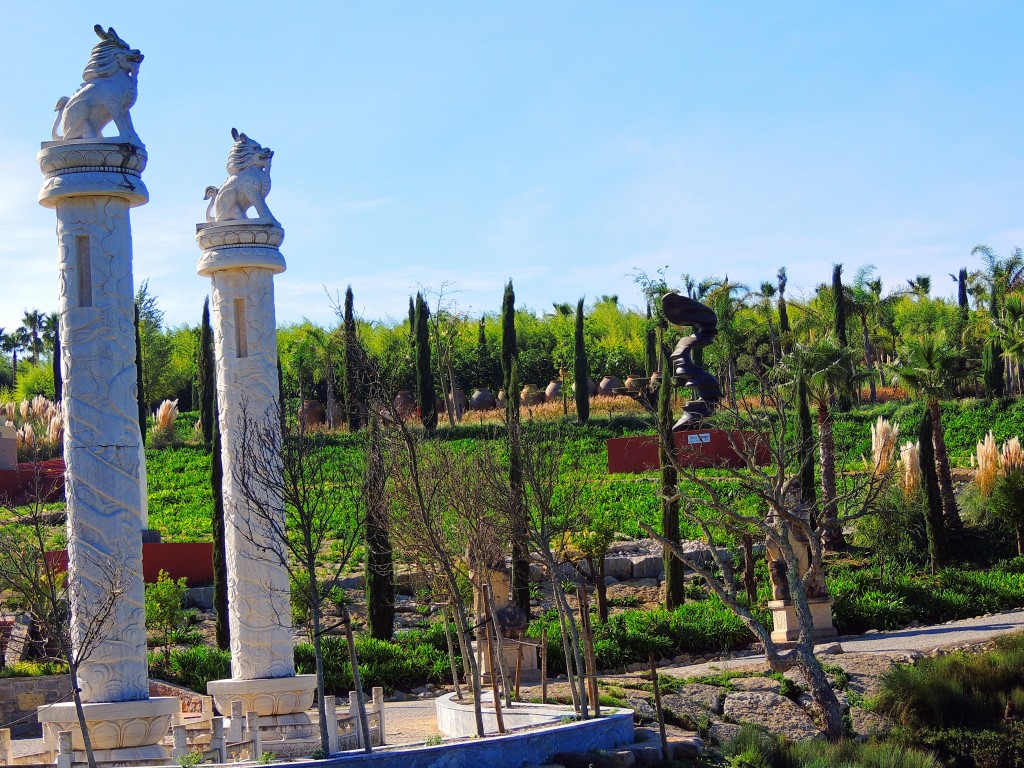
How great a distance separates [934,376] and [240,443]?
750 inches

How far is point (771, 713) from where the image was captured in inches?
640

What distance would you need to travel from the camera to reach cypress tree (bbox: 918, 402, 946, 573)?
26469 millimetres

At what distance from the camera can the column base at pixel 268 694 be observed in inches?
618

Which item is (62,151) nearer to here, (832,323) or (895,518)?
(895,518)

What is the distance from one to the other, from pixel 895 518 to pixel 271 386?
14790 mm

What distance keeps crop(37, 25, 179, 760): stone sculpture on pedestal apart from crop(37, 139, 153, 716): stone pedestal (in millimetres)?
11

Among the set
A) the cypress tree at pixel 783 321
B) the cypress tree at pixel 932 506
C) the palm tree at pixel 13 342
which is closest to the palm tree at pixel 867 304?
the cypress tree at pixel 783 321

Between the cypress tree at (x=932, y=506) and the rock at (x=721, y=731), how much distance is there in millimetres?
12209

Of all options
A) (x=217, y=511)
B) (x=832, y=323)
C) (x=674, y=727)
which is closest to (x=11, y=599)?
(x=217, y=511)

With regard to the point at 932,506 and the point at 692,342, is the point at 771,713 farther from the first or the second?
the point at 692,342

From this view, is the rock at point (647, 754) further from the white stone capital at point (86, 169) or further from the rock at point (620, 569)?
the rock at point (620, 569)

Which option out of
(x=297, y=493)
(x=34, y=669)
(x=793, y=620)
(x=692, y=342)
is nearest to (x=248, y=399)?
(x=297, y=493)

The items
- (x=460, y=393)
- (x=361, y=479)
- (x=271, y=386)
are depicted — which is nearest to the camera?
(x=361, y=479)

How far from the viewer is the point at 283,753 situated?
546 inches
